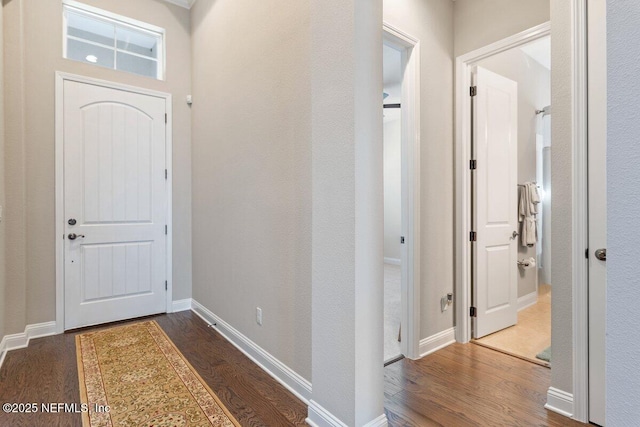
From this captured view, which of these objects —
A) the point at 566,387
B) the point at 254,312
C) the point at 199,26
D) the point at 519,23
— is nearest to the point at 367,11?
the point at 519,23

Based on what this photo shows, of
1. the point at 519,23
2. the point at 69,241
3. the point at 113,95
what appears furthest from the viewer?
the point at 113,95

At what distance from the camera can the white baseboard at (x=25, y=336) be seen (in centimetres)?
259

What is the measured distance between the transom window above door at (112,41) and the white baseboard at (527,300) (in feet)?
15.8

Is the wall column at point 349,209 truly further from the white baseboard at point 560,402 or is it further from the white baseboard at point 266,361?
the white baseboard at point 560,402

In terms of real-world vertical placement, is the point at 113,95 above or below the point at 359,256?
above

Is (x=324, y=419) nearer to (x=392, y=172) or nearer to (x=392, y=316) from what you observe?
(x=392, y=316)

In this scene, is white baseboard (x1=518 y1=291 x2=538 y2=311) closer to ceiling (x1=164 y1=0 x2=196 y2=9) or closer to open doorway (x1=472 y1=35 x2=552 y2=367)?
open doorway (x1=472 y1=35 x2=552 y2=367)

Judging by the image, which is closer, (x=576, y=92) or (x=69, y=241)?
(x=576, y=92)

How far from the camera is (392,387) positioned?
2.13 meters

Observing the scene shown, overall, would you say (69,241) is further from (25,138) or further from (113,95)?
(113,95)

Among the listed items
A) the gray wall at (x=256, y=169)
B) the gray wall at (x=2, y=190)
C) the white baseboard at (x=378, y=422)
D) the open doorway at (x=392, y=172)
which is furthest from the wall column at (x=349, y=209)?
the open doorway at (x=392, y=172)

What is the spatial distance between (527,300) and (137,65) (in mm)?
5175

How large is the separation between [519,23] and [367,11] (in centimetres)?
168

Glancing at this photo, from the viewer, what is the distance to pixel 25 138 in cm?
281
